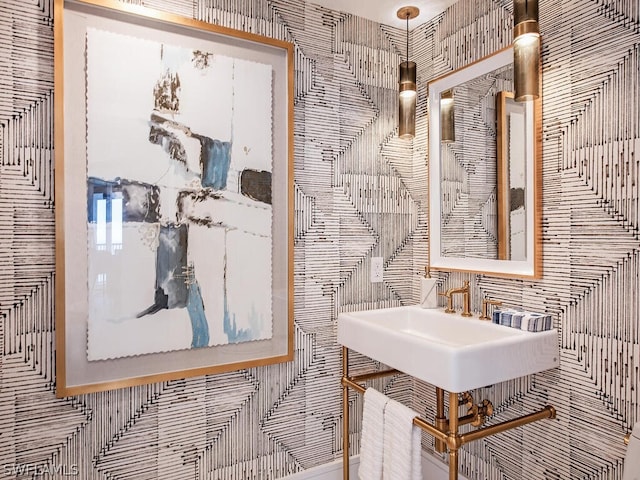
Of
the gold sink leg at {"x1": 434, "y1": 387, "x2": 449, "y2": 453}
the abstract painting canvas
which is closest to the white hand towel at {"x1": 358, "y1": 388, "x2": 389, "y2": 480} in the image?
the gold sink leg at {"x1": 434, "y1": 387, "x2": 449, "y2": 453}

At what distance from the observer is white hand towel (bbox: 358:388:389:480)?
5.32ft

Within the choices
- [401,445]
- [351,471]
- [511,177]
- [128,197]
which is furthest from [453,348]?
[128,197]

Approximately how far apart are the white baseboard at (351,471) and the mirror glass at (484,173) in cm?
95

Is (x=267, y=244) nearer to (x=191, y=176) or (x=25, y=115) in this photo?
(x=191, y=176)

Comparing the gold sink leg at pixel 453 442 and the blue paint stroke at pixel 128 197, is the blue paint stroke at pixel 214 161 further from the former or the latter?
the gold sink leg at pixel 453 442

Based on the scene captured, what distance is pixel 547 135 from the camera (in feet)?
5.24

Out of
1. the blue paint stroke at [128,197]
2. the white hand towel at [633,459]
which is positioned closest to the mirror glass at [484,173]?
the white hand towel at [633,459]

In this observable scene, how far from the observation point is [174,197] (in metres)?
1.64

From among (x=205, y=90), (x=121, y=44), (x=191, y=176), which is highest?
(x=121, y=44)

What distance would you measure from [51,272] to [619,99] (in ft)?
6.45

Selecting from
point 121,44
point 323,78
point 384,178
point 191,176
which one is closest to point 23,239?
point 191,176

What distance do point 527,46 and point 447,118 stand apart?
0.63 metres

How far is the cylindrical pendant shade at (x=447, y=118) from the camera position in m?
2.01

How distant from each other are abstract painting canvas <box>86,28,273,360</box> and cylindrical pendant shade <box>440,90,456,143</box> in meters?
0.84
